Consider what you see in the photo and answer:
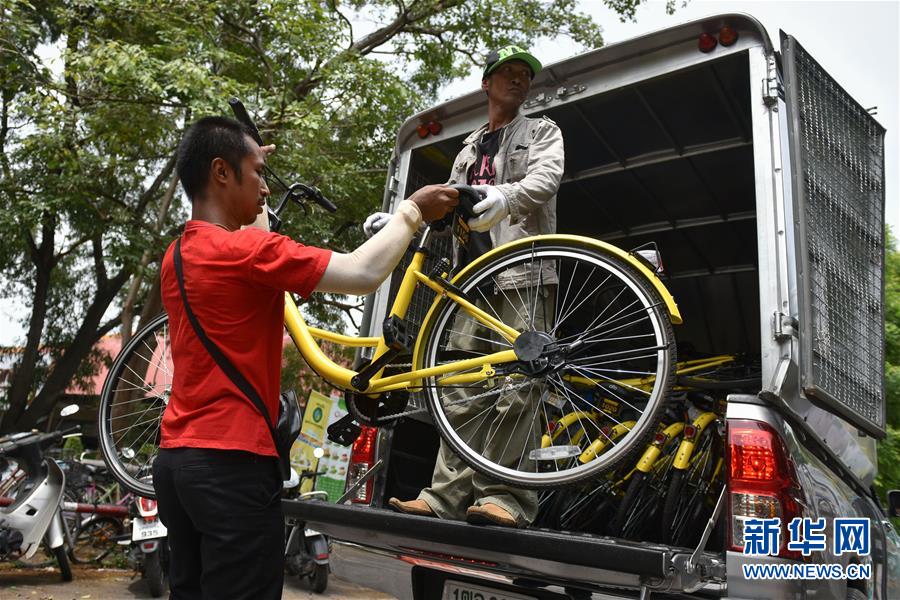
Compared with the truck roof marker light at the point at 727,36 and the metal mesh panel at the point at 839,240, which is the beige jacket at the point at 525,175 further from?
the metal mesh panel at the point at 839,240

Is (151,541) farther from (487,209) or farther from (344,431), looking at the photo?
(487,209)

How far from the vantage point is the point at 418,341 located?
2.99 metres

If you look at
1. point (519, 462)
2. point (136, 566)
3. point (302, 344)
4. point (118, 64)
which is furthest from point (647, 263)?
point (118, 64)

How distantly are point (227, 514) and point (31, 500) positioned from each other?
534 cm

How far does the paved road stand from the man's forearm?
4337 millimetres

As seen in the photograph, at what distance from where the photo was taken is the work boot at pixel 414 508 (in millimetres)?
3113

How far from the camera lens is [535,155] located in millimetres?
3297

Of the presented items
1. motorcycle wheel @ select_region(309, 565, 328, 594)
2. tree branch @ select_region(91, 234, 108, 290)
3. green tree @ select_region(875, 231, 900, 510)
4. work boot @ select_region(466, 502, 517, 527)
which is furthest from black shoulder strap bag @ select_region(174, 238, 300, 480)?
tree branch @ select_region(91, 234, 108, 290)

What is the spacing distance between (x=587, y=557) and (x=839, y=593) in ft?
2.91

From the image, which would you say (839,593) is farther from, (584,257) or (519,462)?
(584,257)

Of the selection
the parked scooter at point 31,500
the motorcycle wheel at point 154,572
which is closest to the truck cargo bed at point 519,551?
the motorcycle wheel at point 154,572

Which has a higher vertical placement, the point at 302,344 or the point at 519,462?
the point at 302,344

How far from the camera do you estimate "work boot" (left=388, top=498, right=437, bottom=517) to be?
311 cm

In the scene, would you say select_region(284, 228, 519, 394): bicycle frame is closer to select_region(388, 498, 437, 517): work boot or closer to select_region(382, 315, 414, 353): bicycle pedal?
select_region(382, 315, 414, 353): bicycle pedal
